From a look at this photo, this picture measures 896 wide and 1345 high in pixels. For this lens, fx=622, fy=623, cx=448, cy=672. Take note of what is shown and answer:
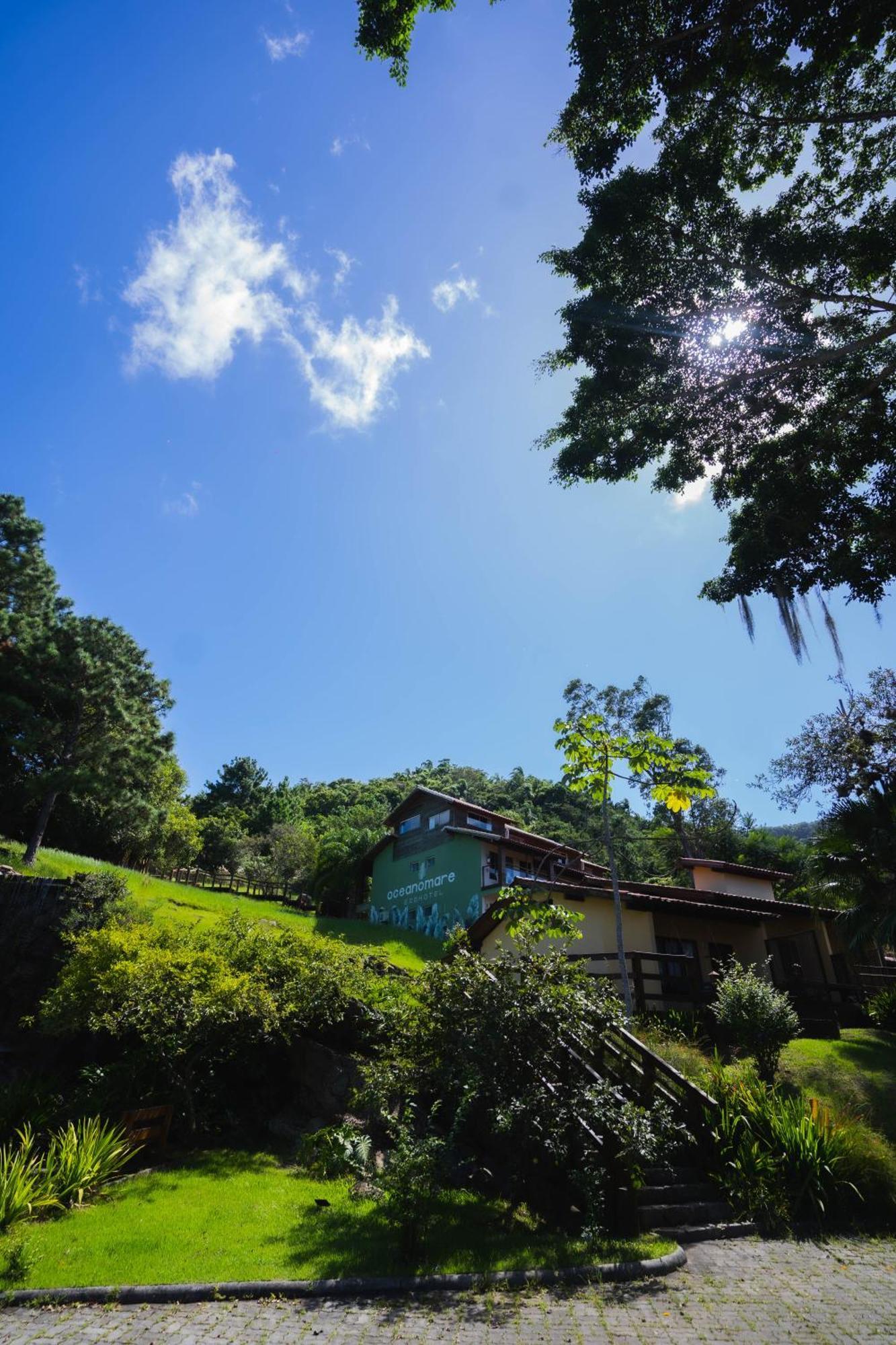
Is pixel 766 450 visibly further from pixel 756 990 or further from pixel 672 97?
pixel 756 990

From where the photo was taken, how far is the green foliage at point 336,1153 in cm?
868

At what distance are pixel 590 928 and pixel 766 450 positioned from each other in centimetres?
1422

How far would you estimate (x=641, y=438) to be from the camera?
464 inches

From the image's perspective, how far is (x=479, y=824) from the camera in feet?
110

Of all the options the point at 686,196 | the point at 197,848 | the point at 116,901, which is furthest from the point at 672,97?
the point at 197,848

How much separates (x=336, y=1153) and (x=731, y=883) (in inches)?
874

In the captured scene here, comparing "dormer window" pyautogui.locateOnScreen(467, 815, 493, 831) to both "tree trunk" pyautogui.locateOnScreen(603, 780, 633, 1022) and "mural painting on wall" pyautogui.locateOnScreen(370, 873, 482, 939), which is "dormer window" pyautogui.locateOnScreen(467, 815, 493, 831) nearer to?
"mural painting on wall" pyautogui.locateOnScreen(370, 873, 482, 939)

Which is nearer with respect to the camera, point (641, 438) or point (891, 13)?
point (891, 13)

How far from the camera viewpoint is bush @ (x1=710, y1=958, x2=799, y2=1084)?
417 inches

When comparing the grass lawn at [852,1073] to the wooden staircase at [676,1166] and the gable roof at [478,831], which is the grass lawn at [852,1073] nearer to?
the wooden staircase at [676,1166]

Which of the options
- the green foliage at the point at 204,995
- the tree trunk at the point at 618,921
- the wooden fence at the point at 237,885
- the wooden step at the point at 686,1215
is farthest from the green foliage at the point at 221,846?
the wooden step at the point at 686,1215

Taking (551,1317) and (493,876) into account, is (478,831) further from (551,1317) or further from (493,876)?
(551,1317)

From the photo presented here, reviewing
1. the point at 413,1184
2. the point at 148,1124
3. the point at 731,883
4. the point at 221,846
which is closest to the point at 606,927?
the point at 731,883

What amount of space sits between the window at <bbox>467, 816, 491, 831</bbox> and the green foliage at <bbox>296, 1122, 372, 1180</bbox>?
23.3 meters
